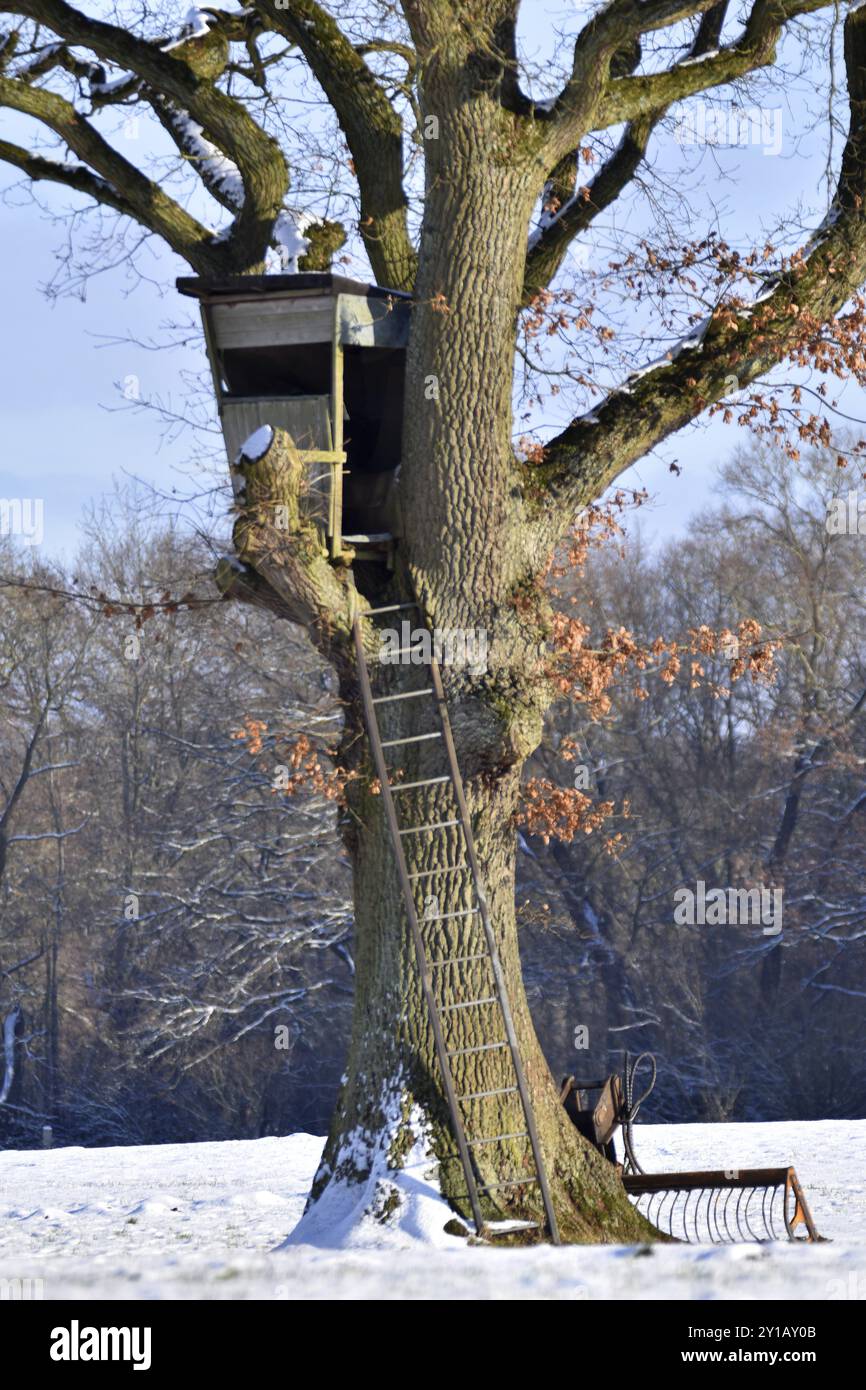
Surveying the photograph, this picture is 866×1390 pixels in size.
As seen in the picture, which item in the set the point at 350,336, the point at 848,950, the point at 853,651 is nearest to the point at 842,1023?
the point at 848,950

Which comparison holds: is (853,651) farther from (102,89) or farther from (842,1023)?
(102,89)

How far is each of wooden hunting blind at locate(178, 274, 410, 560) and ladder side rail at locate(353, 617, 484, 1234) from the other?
2.68 feet

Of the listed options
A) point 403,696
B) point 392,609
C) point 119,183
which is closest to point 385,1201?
point 403,696

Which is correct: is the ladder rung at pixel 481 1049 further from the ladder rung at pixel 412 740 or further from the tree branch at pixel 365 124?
the tree branch at pixel 365 124

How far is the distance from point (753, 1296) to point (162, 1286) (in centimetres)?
165

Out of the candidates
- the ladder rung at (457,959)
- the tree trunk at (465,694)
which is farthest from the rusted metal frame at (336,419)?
the ladder rung at (457,959)

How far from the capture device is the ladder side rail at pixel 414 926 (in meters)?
6.94

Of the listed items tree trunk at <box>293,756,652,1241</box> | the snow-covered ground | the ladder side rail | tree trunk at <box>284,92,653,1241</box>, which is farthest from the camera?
tree trunk at <box>284,92,653,1241</box>

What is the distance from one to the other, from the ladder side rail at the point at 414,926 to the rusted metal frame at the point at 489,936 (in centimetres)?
34

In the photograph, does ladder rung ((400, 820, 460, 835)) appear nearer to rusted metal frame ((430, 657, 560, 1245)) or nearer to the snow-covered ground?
rusted metal frame ((430, 657, 560, 1245))

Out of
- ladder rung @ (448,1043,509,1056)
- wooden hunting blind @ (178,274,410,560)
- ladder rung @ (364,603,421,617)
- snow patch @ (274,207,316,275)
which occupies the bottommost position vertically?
ladder rung @ (448,1043,509,1056)

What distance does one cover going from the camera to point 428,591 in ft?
25.6

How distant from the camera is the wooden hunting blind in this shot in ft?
26.3

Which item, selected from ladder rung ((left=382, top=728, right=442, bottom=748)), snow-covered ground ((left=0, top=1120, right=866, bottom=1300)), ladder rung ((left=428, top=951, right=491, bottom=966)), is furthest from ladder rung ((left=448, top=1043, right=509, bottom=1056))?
ladder rung ((left=382, top=728, right=442, bottom=748))
